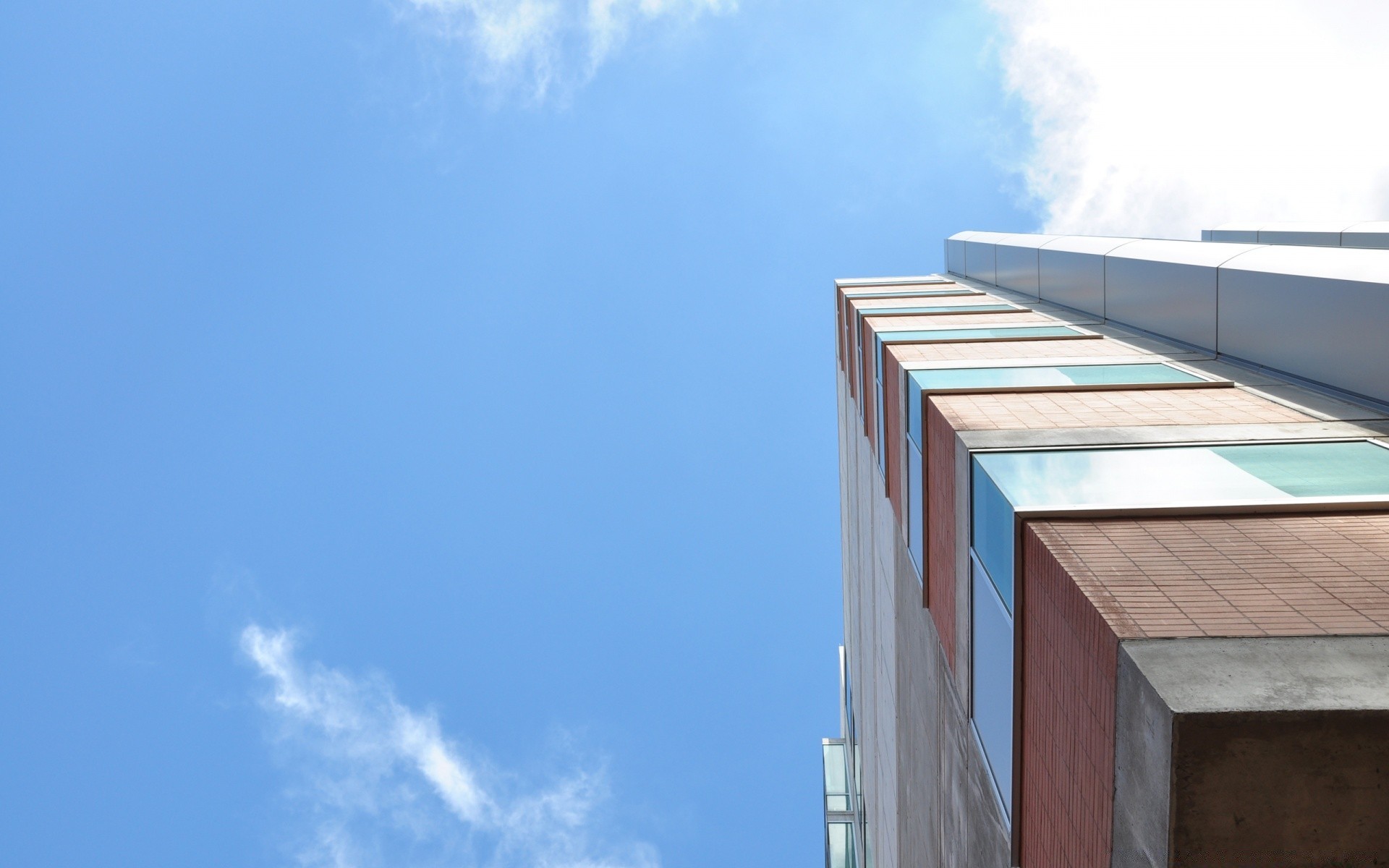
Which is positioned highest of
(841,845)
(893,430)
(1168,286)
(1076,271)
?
(1076,271)

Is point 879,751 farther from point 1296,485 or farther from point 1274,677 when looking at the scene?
point 1274,677

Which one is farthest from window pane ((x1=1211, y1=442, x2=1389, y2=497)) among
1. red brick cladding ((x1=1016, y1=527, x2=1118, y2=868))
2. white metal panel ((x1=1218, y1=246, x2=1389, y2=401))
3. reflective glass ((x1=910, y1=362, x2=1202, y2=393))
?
reflective glass ((x1=910, y1=362, x2=1202, y2=393))

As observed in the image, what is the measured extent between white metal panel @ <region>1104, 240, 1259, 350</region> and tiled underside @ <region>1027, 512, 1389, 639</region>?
29.2ft

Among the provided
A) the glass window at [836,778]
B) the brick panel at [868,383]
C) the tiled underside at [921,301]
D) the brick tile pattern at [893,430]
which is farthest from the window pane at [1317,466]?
the glass window at [836,778]

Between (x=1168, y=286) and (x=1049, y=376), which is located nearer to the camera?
(x=1049, y=376)

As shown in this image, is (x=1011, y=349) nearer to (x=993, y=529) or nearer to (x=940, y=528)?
(x=940, y=528)

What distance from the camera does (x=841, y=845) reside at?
3309 centimetres

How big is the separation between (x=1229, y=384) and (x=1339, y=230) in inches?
812

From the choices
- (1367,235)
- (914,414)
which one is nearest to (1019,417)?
(914,414)

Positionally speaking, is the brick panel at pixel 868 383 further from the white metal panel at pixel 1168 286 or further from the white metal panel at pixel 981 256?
the white metal panel at pixel 981 256

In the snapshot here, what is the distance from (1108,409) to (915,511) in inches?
155

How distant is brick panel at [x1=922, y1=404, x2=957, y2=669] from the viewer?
11.9 meters

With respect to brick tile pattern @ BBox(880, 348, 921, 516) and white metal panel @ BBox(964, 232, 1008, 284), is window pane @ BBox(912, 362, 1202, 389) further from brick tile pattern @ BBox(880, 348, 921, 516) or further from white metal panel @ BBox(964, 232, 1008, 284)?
white metal panel @ BBox(964, 232, 1008, 284)

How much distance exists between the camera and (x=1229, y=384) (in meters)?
12.7
